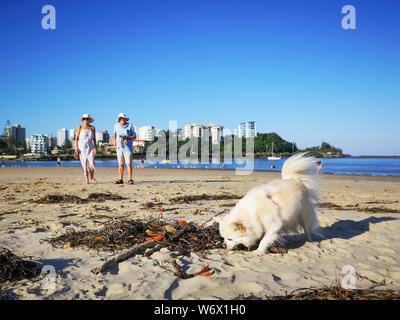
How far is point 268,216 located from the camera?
3.72 metres

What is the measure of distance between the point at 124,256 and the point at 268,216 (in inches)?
72.9

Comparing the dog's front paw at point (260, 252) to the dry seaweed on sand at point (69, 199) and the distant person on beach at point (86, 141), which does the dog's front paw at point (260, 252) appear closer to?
the dry seaweed on sand at point (69, 199)

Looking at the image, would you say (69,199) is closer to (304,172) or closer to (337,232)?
(304,172)

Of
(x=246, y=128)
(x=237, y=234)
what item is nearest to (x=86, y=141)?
(x=237, y=234)

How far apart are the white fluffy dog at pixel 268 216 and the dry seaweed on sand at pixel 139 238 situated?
36 centimetres

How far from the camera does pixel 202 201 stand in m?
7.67

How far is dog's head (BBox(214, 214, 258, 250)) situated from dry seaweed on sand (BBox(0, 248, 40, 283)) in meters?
2.17

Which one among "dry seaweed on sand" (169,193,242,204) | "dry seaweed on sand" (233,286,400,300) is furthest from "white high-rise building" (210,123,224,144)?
"dry seaweed on sand" (233,286,400,300)

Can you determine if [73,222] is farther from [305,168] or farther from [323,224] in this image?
[323,224]

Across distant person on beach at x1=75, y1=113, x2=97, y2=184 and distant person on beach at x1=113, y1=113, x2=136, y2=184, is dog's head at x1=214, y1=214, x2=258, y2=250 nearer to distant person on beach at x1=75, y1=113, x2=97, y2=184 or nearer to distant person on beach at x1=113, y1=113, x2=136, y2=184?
distant person on beach at x1=113, y1=113, x2=136, y2=184

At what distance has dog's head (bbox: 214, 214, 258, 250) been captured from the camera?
370 centimetres
